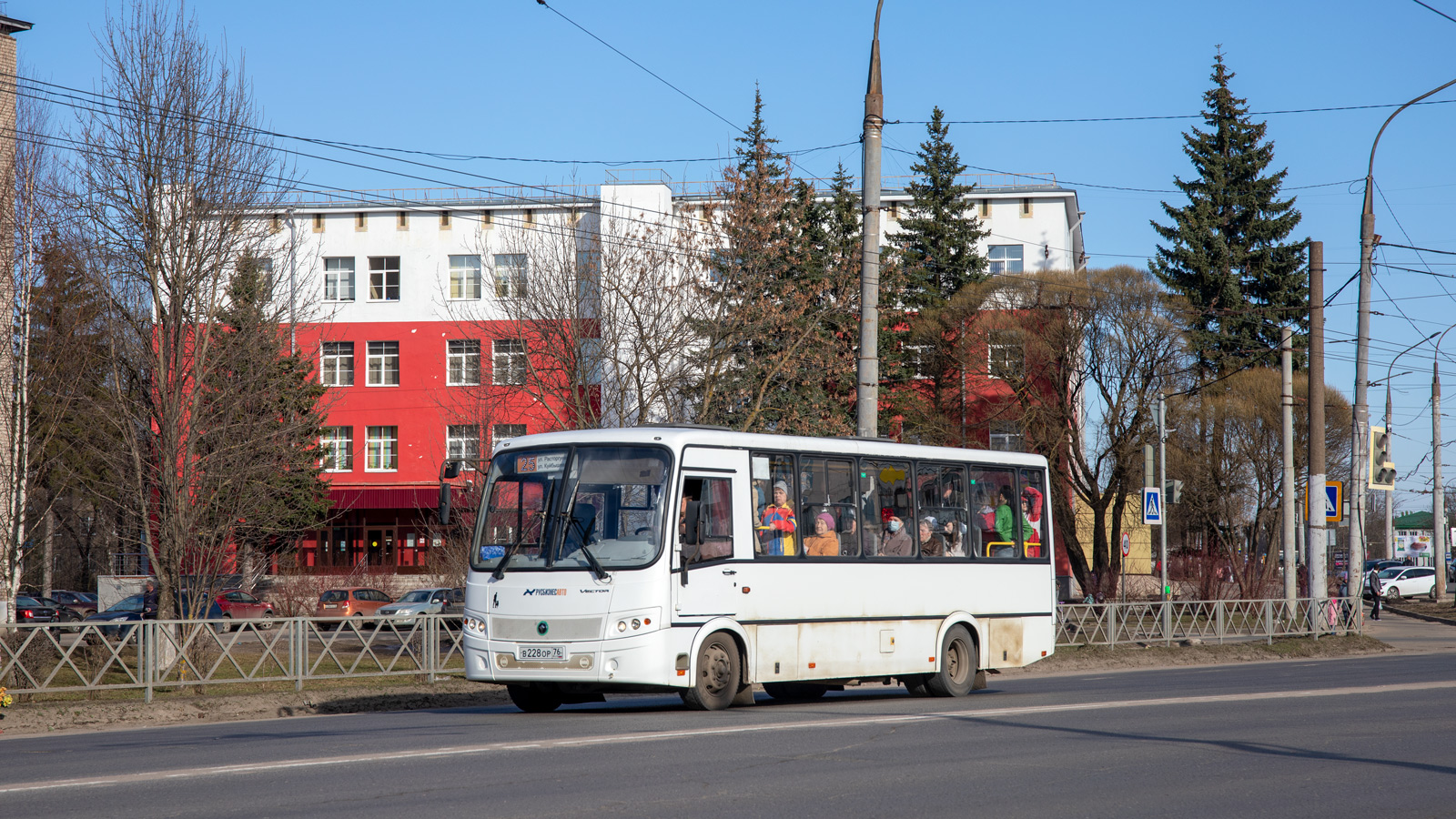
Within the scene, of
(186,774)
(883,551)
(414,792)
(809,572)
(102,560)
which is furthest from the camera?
(102,560)

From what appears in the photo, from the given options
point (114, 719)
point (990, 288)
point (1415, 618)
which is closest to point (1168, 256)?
point (990, 288)

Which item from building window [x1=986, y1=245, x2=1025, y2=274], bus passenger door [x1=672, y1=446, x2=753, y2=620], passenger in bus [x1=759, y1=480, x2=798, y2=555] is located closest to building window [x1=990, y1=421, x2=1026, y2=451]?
building window [x1=986, y1=245, x2=1025, y2=274]

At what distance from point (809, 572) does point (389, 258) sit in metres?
50.2

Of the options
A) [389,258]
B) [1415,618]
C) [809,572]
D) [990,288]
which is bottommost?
[1415,618]

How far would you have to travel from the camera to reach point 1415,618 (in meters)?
45.7

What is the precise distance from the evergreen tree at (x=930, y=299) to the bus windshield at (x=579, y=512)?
101 ft

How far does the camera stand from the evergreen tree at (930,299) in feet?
155

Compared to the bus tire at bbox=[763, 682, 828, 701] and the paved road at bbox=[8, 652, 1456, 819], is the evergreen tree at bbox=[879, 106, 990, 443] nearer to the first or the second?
the bus tire at bbox=[763, 682, 828, 701]

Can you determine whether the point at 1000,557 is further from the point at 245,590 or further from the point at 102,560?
the point at 102,560

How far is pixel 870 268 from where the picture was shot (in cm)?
1952

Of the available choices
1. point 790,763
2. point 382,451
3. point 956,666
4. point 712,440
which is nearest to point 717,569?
point 712,440

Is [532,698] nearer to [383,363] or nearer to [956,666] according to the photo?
[956,666]

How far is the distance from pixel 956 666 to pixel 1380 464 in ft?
56.3

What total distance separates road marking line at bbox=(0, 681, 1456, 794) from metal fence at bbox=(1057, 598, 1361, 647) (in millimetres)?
8425
